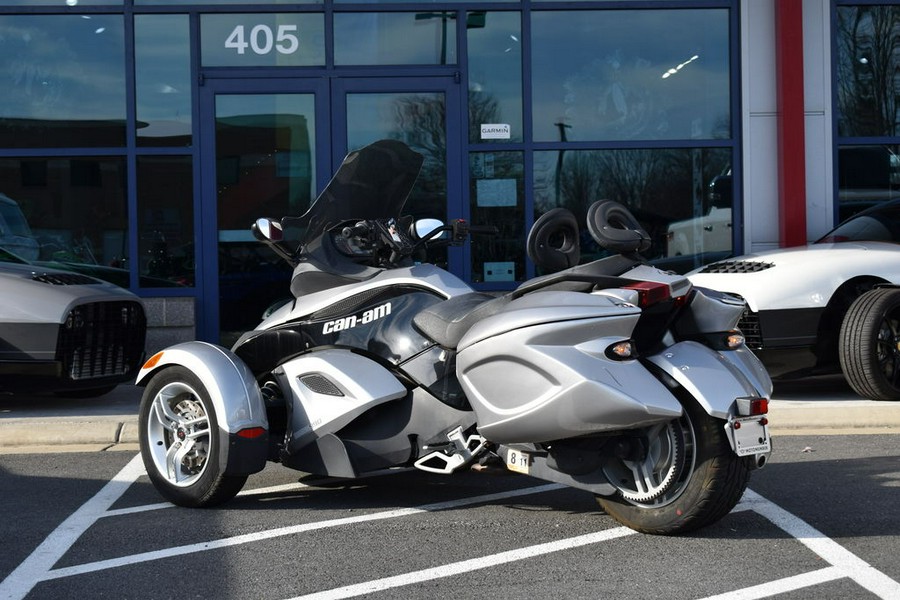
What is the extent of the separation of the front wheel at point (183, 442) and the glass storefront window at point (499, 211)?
6.05 meters

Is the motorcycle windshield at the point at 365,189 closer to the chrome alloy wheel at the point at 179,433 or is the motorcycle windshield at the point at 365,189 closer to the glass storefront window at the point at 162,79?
the chrome alloy wheel at the point at 179,433

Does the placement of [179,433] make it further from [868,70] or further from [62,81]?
[868,70]

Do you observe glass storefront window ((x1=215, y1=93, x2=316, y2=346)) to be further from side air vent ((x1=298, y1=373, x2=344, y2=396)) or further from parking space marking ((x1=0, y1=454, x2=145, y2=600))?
side air vent ((x1=298, y1=373, x2=344, y2=396))

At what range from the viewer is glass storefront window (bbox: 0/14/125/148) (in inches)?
432

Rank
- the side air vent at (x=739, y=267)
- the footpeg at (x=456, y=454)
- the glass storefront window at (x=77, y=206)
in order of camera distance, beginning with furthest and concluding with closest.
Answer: the glass storefront window at (x=77, y=206) → the side air vent at (x=739, y=267) → the footpeg at (x=456, y=454)

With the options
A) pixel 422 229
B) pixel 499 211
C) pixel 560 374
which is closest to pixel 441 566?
pixel 560 374

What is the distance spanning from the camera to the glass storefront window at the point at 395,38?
A: 36.4 feet

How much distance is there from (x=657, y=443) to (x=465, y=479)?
1698mm

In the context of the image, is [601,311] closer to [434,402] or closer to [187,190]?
[434,402]

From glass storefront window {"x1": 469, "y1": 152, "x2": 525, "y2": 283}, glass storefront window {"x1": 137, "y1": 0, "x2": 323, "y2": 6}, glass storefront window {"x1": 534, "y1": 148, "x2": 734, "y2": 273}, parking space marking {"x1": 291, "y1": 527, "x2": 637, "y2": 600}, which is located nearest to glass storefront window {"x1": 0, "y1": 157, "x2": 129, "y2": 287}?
glass storefront window {"x1": 137, "y1": 0, "x2": 323, "y2": 6}

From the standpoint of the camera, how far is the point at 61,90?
36.3 ft

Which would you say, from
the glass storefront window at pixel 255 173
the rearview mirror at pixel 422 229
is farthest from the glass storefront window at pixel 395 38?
the rearview mirror at pixel 422 229

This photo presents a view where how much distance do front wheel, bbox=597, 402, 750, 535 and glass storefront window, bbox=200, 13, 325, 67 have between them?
747 cm

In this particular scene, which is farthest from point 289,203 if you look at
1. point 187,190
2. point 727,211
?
point 727,211
